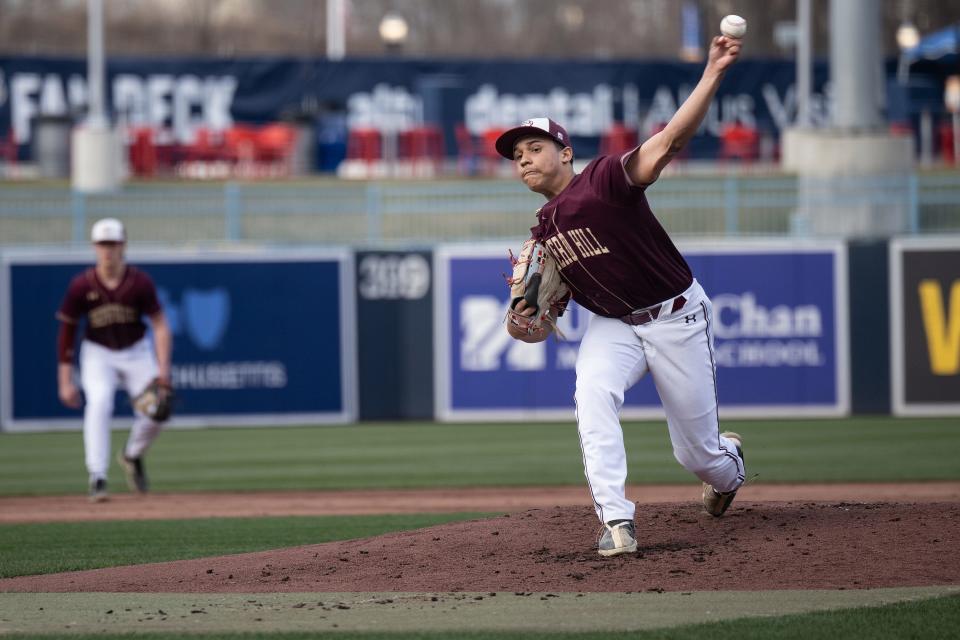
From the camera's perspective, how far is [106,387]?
1137 cm

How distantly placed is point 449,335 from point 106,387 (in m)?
6.34

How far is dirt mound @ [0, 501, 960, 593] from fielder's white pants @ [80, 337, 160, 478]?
13.4 ft

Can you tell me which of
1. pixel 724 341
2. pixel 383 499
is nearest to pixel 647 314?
pixel 383 499

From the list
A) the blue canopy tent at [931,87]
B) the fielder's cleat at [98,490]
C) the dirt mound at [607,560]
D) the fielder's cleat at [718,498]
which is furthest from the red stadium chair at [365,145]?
the fielder's cleat at [718,498]

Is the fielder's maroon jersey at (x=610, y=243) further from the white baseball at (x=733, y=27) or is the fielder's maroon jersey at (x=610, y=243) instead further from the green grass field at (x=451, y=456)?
the green grass field at (x=451, y=456)

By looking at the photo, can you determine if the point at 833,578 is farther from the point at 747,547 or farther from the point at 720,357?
the point at 720,357

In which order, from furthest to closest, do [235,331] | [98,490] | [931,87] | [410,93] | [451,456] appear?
[931,87] → [410,93] → [235,331] → [451,456] → [98,490]

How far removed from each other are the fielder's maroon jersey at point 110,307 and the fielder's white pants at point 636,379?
548 cm

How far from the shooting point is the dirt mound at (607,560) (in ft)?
20.6

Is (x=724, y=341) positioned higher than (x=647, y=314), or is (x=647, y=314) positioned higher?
(x=647, y=314)

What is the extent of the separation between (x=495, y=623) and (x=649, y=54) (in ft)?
143

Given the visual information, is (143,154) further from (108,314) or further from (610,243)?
(610,243)

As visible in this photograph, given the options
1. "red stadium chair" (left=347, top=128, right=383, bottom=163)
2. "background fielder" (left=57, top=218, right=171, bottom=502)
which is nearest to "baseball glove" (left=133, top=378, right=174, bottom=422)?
"background fielder" (left=57, top=218, right=171, bottom=502)

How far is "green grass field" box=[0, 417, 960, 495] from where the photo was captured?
1248cm
